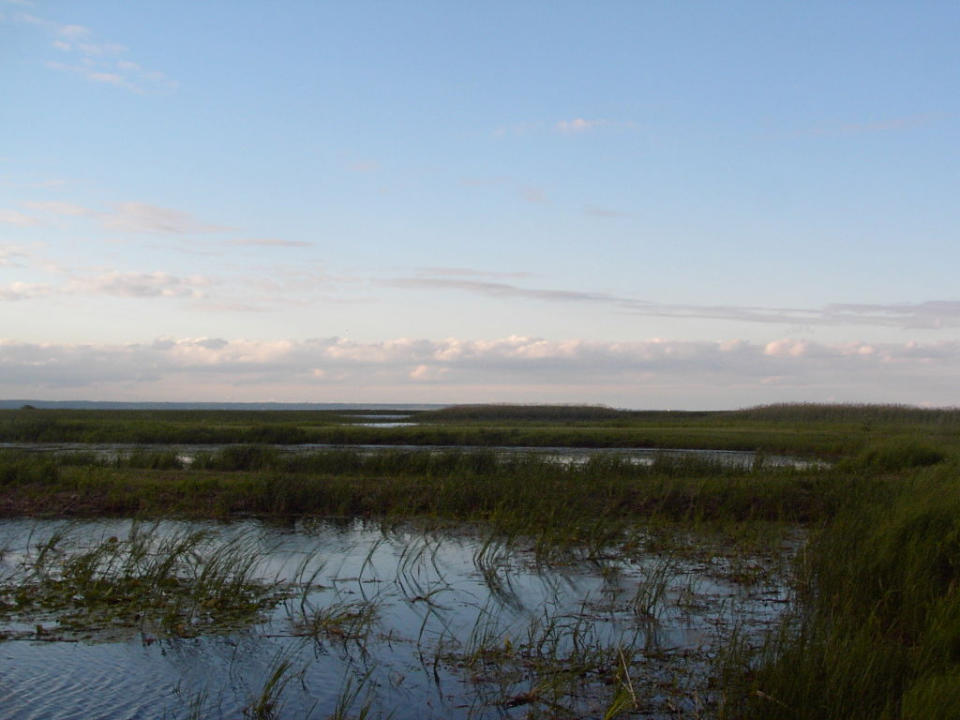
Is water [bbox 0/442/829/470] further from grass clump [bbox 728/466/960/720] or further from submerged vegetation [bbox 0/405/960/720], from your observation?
grass clump [bbox 728/466/960/720]

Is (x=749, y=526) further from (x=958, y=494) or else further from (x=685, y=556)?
(x=958, y=494)

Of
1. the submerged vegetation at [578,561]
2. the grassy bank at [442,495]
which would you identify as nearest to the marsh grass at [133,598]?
the submerged vegetation at [578,561]

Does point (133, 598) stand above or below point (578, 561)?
above

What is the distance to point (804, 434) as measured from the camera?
1321 inches

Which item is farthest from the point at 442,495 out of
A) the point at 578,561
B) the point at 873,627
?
the point at 873,627

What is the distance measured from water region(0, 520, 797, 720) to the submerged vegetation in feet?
0.18

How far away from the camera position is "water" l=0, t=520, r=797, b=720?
619 cm

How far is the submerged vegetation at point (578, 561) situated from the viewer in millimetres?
5852

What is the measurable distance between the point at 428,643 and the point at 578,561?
3.70 m

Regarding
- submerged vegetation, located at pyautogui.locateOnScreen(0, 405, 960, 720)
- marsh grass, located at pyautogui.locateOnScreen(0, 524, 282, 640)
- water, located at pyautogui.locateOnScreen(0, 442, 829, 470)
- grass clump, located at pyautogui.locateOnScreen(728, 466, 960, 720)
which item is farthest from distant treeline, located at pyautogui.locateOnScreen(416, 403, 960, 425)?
marsh grass, located at pyautogui.locateOnScreen(0, 524, 282, 640)

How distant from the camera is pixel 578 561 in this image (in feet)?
35.5

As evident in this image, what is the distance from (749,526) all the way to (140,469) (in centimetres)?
1305

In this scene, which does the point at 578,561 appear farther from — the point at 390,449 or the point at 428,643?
the point at 390,449

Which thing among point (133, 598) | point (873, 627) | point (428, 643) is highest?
point (873, 627)
